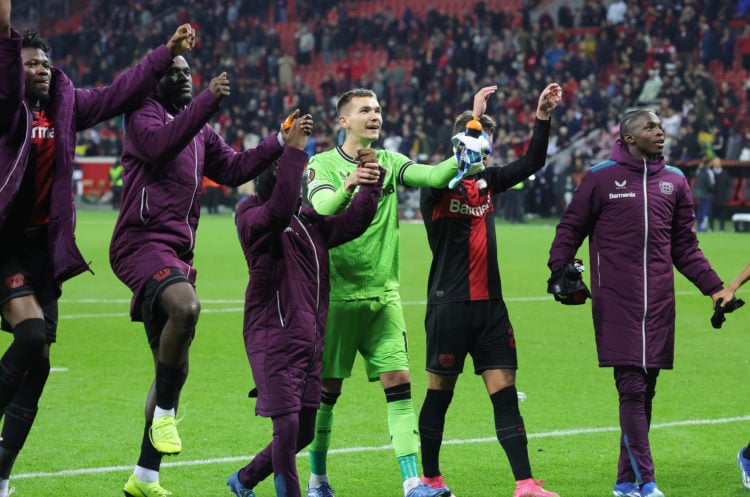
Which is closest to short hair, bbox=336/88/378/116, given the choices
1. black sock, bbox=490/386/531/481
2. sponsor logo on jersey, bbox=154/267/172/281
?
sponsor logo on jersey, bbox=154/267/172/281

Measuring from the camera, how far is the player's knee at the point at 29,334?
556 centimetres

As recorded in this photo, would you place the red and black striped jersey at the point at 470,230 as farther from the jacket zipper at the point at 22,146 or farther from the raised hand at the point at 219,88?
the jacket zipper at the point at 22,146

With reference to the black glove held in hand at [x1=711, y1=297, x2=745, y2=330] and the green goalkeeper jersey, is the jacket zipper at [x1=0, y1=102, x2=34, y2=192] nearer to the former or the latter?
the green goalkeeper jersey

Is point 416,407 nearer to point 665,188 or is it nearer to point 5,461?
point 665,188

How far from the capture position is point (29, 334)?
5.56 meters

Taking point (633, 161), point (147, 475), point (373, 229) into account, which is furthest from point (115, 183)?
point (633, 161)

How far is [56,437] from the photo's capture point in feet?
24.0

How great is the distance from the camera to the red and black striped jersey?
20.1 feet

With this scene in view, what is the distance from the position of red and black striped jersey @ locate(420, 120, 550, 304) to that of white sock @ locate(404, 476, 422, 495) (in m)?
0.92

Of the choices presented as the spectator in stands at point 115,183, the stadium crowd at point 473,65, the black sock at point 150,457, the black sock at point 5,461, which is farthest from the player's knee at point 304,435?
the spectator in stands at point 115,183

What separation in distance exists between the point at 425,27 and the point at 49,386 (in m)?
30.4

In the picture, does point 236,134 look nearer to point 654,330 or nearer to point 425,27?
point 425,27

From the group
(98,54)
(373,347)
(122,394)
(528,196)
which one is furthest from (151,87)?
(98,54)

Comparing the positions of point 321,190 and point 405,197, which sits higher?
point 321,190
